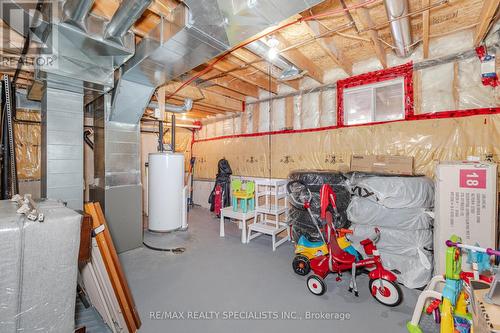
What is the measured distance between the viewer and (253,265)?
10.0 feet

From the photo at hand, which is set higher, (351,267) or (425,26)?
(425,26)

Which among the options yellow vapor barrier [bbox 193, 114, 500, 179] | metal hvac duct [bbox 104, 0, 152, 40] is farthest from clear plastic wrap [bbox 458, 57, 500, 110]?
metal hvac duct [bbox 104, 0, 152, 40]

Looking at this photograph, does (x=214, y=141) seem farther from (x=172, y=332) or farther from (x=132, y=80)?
(x=172, y=332)

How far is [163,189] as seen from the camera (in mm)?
3711

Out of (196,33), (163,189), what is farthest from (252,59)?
(163,189)

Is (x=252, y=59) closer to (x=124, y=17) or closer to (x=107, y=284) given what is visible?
(x=124, y=17)

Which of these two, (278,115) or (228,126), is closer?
(278,115)

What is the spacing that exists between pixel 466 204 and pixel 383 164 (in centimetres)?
100

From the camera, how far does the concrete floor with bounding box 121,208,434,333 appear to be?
6.46 ft

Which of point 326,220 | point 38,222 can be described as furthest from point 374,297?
point 38,222

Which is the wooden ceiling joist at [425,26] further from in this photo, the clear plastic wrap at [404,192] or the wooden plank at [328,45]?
the clear plastic wrap at [404,192]

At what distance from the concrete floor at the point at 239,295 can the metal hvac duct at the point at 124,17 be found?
2.53m

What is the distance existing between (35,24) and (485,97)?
174 inches

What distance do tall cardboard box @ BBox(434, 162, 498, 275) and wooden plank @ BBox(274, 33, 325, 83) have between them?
207 cm
